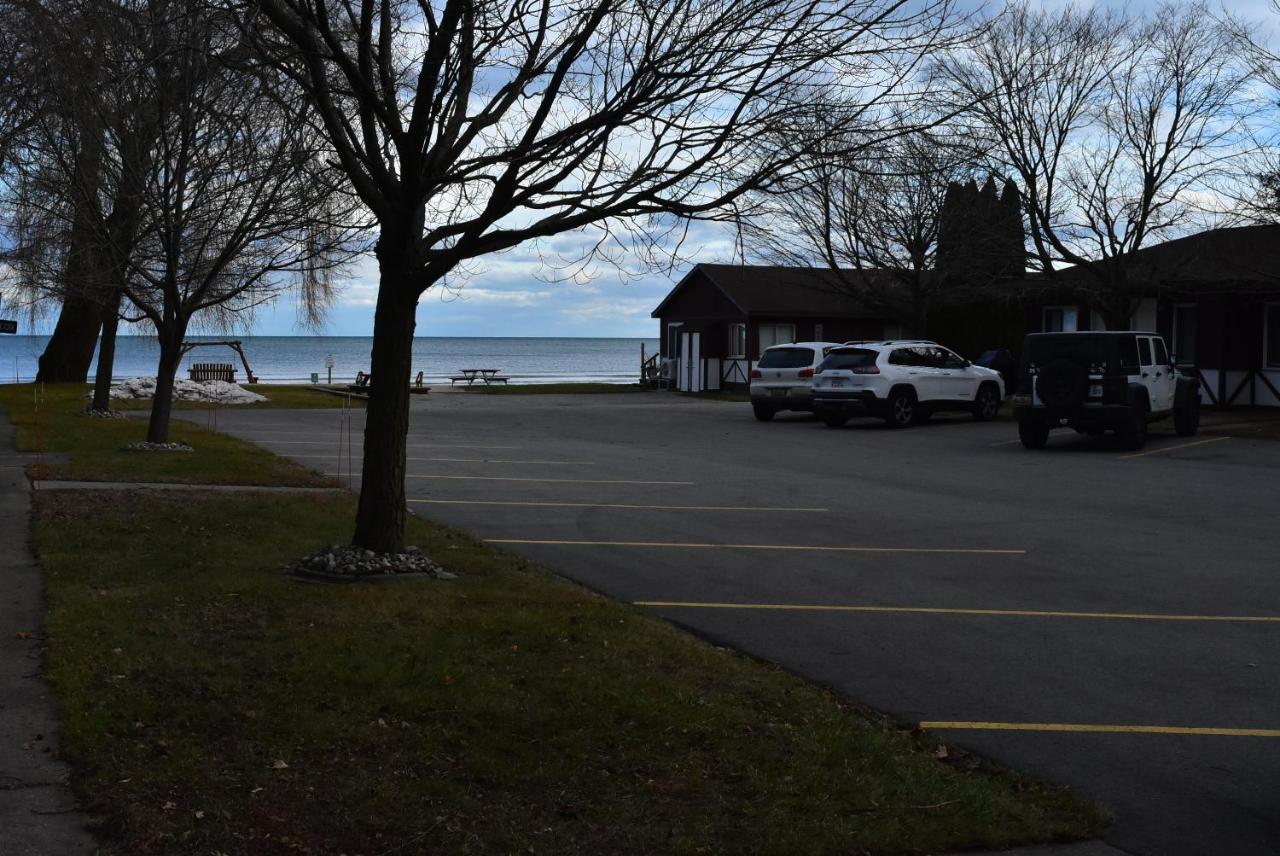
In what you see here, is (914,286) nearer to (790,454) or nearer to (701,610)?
(790,454)

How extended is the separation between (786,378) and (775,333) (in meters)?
16.9

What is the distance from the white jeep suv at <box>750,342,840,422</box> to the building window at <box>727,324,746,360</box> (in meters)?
16.3

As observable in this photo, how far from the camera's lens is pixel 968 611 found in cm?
946

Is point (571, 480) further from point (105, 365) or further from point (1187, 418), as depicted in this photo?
point (105, 365)

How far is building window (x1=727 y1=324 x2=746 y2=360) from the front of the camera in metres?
48.3

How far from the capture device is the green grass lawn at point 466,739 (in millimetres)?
5105

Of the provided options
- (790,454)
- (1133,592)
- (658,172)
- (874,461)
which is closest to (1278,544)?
(1133,592)

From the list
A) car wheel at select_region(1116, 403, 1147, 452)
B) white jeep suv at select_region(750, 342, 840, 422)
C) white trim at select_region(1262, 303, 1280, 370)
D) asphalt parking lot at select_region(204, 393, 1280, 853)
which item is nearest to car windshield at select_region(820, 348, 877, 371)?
white jeep suv at select_region(750, 342, 840, 422)

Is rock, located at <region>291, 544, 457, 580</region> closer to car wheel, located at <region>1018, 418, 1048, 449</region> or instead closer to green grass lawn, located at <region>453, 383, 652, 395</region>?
A: car wheel, located at <region>1018, 418, 1048, 449</region>

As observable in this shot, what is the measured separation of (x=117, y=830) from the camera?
16.5 feet

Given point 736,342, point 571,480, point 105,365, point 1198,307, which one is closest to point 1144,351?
point 571,480

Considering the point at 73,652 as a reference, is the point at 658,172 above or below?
above

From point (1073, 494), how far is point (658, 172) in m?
9.66

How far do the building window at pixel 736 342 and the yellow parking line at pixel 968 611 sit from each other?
3888cm
